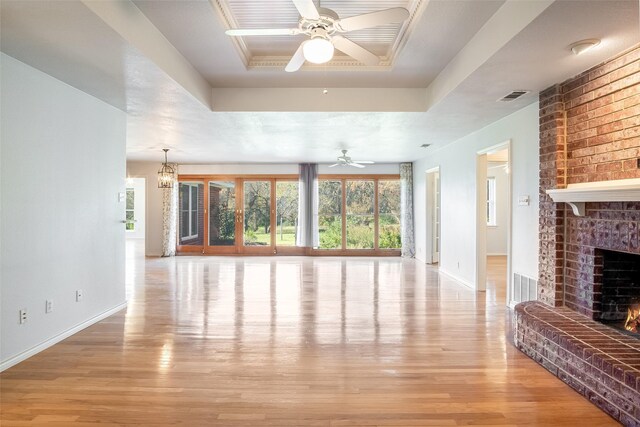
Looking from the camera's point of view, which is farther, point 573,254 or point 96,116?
point 96,116

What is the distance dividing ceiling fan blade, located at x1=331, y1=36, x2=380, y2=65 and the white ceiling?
442 millimetres

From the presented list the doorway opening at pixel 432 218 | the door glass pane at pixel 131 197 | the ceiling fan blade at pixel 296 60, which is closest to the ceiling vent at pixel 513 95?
the ceiling fan blade at pixel 296 60

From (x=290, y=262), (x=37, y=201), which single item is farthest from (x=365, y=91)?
(x=290, y=262)

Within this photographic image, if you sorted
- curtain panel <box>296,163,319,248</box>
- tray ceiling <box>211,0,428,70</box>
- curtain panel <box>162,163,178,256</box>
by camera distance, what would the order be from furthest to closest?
curtain panel <box>296,163,319,248</box> → curtain panel <box>162,163,178,256</box> → tray ceiling <box>211,0,428,70</box>

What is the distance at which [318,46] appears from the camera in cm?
251

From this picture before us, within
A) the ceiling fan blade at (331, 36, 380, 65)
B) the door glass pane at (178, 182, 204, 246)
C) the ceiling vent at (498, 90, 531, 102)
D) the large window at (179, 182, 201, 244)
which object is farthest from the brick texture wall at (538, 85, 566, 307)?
the large window at (179, 182, 201, 244)

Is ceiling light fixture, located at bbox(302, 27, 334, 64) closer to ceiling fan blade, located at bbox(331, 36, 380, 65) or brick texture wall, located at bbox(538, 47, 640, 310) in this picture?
ceiling fan blade, located at bbox(331, 36, 380, 65)

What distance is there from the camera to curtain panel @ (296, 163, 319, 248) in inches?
384

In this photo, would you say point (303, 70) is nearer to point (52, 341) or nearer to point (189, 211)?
point (52, 341)

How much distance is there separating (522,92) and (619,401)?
2.90 metres

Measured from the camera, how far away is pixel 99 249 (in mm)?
4203

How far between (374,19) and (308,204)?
7.55 m

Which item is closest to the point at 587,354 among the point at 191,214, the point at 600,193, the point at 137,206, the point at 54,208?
the point at 600,193

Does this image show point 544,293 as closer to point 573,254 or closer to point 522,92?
point 573,254
